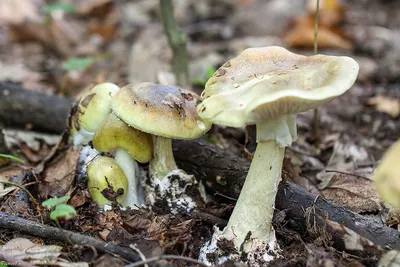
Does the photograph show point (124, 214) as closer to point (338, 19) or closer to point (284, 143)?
point (284, 143)

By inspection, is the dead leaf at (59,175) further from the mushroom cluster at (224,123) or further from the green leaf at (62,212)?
the green leaf at (62,212)

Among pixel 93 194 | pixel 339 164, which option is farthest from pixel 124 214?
pixel 339 164

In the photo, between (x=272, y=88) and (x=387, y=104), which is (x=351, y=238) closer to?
(x=272, y=88)

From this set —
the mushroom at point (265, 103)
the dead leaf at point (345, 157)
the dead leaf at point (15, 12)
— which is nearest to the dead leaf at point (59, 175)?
the mushroom at point (265, 103)

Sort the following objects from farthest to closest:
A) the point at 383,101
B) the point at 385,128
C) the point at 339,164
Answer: the point at 383,101 < the point at 385,128 < the point at 339,164

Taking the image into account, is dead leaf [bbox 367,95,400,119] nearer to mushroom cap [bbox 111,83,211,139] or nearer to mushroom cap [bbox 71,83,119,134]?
mushroom cap [bbox 111,83,211,139]

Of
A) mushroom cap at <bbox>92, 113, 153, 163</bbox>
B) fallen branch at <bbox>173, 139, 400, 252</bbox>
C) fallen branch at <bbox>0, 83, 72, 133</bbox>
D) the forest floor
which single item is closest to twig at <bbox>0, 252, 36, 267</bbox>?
the forest floor
